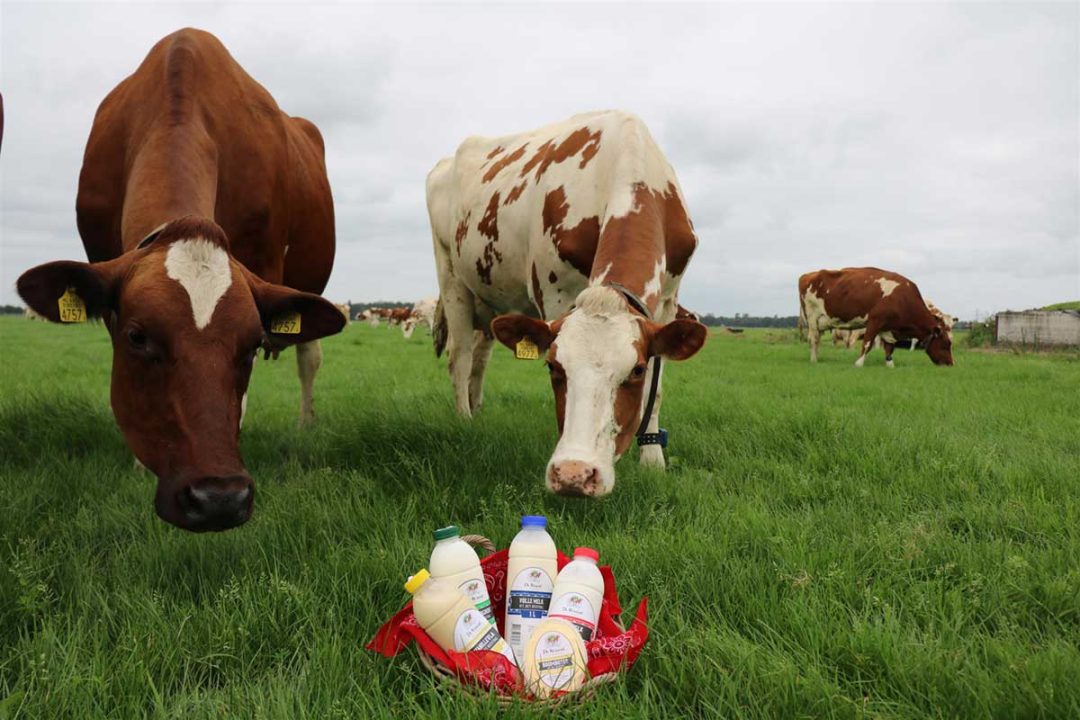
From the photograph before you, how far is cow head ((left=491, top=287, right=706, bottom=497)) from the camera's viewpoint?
3.28 meters

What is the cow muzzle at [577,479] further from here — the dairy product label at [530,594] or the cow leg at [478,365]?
the cow leg at [478,365]

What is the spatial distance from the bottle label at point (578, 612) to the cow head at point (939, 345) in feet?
56.6

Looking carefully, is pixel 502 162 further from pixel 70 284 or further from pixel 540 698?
pixel 540 698

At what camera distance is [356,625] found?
93.7 inches

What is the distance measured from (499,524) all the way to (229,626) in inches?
53.6

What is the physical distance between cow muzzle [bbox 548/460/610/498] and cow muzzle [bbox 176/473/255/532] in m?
1.29

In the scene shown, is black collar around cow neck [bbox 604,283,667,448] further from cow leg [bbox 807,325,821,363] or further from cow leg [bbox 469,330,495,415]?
cow leg [bbox 807,325,821,363]

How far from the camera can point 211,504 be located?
101 inches

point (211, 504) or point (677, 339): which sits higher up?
point (677, 339)

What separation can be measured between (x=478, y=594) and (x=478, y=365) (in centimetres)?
560

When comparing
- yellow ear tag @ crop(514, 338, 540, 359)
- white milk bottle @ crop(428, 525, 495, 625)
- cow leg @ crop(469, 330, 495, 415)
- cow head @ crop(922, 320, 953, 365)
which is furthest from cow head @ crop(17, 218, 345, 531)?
cow head @ crop(922, 320, 953, 365)

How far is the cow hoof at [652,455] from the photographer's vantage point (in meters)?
4.79

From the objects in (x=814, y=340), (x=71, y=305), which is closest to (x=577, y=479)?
(x=71, y=305)

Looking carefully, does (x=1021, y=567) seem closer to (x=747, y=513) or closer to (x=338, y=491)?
(x=747, y=513)
